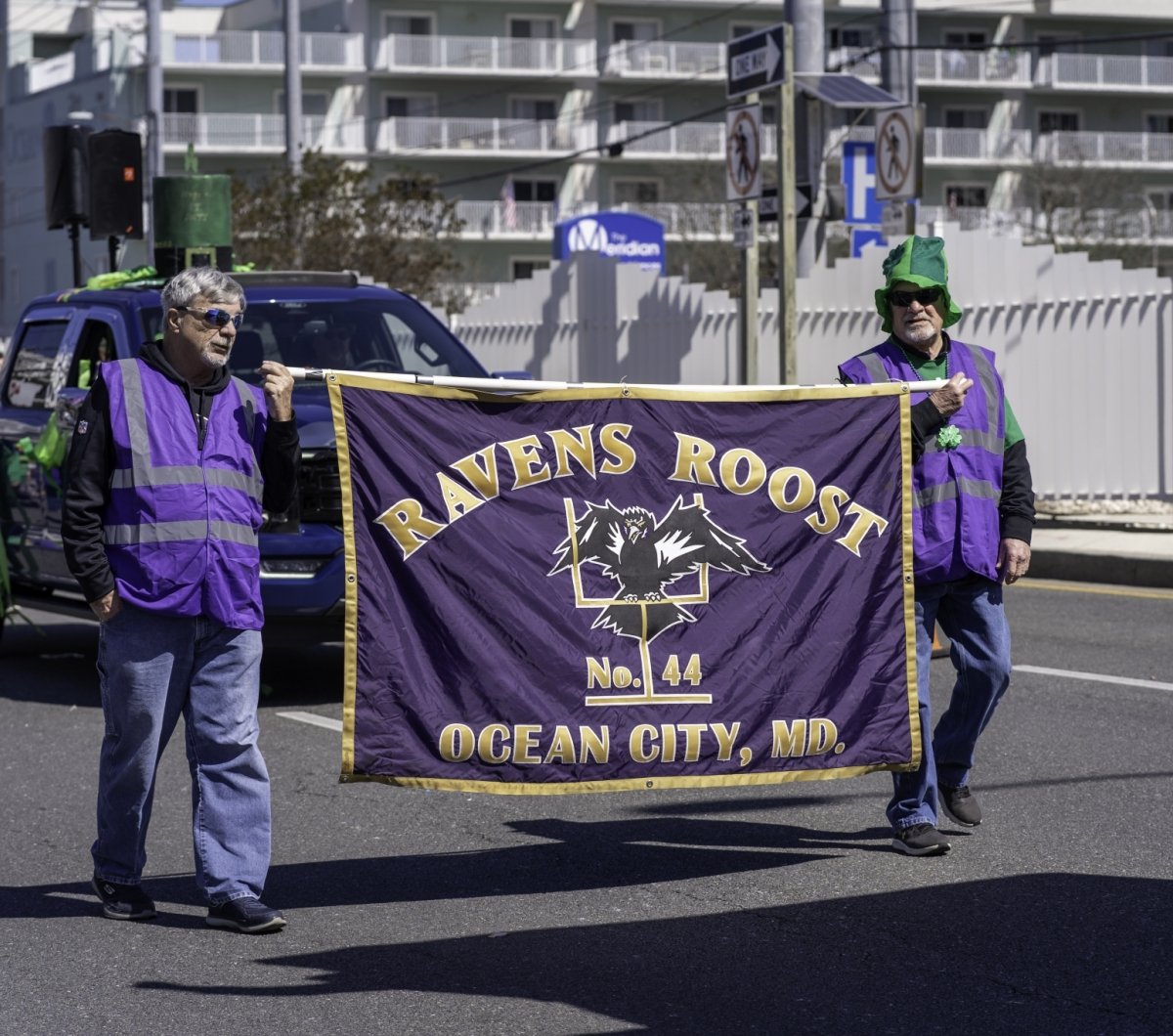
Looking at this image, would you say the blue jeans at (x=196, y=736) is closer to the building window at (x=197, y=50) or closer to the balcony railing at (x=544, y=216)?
the balcony railing at (x=544, y=216)

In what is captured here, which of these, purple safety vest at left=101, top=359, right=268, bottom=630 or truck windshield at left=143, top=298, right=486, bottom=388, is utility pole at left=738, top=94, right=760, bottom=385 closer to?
truck windshield at left=143, top=298, right=486, bottom=388

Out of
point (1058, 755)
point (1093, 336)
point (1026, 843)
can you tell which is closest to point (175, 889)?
point (1026, 843)

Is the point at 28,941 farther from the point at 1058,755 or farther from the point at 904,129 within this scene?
the point at 904,129

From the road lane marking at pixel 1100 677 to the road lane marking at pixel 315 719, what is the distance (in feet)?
11.5

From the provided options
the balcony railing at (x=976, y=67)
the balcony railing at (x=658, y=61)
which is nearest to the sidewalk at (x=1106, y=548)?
the balcony railing at (x=658, y=61)

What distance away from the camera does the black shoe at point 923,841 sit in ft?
22.9

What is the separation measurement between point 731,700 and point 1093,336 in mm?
12165

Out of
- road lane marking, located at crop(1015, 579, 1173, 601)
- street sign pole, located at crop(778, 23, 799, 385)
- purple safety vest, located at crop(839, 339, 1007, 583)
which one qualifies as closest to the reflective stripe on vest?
purple safety vest, located at crop(839, 339, 1007, 583)

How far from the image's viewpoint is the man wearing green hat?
6.90 metres

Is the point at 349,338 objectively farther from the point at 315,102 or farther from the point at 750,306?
the point at 315,102

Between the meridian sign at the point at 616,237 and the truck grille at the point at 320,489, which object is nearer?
the truck grille at the point at 320,489

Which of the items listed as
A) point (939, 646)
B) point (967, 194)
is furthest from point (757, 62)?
point (967, 194)

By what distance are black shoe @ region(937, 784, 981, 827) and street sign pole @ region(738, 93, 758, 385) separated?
11.5 m

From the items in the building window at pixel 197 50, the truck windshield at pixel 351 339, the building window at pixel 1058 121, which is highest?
the building window at pixel 197 50
